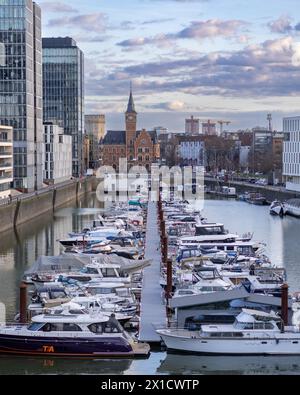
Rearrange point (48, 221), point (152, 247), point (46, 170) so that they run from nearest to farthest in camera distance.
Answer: point (152, 247)
point (48, 221)
point (46, 170)

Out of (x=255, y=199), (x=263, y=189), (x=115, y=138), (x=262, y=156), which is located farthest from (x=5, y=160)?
(x=115, y=138)

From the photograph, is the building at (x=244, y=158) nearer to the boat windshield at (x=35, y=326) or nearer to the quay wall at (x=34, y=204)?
the quay wall at (x=34, y=204)

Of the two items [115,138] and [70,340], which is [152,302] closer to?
[70,340]

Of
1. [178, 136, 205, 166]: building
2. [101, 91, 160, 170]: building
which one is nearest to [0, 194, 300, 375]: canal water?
[101, 91, 160, 170]: building

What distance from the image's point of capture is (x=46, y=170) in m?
68.0

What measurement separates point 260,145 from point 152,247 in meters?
91.7

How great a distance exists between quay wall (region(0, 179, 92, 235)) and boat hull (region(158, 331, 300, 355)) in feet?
83.2

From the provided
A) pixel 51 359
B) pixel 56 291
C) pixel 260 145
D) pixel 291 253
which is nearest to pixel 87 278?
pixel 56 291

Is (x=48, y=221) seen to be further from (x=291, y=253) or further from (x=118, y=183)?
(x=118, y=183)

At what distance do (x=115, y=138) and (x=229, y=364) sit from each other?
10535 cm

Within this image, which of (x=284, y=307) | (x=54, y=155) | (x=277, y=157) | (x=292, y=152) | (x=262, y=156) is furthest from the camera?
(x=262, y=156)

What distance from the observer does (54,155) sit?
68.1 metres

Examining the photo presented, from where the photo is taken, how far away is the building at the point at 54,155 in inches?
2662

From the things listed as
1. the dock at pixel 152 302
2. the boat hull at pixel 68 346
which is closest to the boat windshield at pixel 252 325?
the dock at pixel 152 302
